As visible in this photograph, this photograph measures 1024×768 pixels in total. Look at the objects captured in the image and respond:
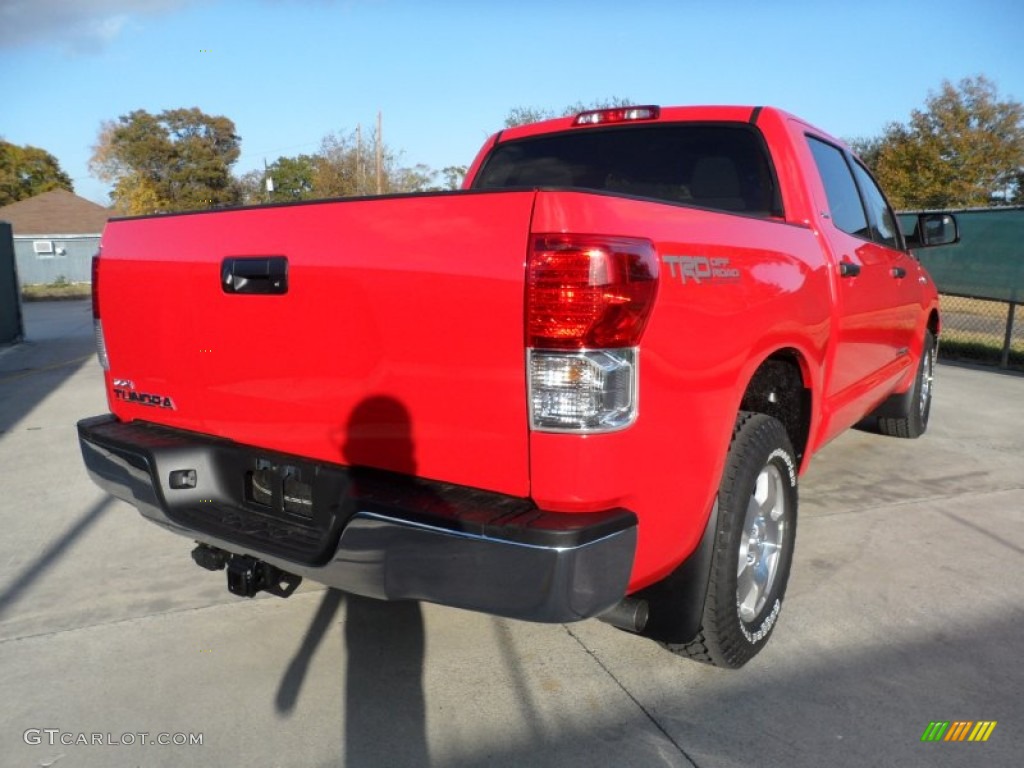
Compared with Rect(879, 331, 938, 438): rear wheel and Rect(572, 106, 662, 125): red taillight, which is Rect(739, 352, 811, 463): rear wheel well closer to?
Rect(572, 106, 662, 125): red taillight

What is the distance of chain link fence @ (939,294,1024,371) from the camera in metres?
10.4

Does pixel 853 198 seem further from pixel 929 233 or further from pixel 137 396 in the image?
pixel 137 396

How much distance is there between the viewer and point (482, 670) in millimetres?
2920

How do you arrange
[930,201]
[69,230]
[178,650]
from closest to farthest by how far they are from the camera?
[178,650], [930,201], [69,230]

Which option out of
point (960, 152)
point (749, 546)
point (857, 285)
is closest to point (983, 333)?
point (857, 285)

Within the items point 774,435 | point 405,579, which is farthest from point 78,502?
point 774,435

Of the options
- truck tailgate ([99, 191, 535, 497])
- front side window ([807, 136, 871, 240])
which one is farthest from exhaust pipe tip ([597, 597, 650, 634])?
front side window ([807, 136, 871, 240])

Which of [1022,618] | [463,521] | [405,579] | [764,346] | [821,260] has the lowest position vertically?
[1022,618]

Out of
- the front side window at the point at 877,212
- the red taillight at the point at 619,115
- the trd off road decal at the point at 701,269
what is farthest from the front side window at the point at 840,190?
the trd off road decal at the point at 701,269

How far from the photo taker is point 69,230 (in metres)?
42.2

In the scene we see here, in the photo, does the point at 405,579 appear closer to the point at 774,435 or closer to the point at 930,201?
the point at 774,435

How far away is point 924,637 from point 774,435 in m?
1.12

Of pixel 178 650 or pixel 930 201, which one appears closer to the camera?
pixel 178 650

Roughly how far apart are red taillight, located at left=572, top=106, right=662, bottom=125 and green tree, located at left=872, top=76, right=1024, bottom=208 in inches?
1258
